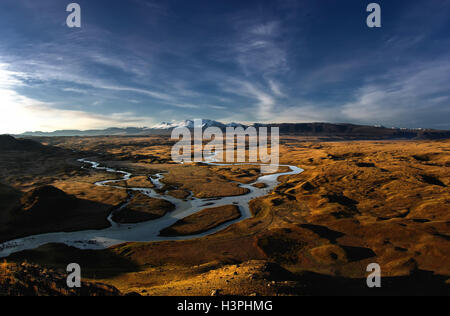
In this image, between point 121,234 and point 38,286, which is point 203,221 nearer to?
Result: point 121,234

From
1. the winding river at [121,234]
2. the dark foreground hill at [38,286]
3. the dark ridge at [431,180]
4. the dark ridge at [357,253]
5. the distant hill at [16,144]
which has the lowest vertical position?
the winding river at [121,234]

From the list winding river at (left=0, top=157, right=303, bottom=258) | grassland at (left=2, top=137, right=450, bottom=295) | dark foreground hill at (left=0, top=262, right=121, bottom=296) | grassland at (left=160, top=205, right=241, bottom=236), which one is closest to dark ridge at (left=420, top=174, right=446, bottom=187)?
grassland at (left=2, top=137, right=450, bottom=295)

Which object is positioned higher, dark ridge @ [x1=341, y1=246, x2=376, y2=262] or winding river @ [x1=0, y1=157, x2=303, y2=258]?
dark ridge @ [x1=341, y1=246, x2=376, y2=262]

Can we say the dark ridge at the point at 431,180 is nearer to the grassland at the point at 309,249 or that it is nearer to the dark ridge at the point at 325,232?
the grassland at the point at 309,249

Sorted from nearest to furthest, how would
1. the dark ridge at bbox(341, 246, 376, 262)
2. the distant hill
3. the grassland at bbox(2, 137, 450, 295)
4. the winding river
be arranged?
the grassland at bbox(2, 137, 450, 295)
the dark ridge at bbox(341, 246, 376, 262)
the winding river
the distant hill

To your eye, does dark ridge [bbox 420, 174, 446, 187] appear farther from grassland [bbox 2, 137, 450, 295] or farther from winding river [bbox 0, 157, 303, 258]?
winding river [bbox 0, 157, 303, 258]

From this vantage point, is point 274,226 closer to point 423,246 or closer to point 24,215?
point 423,246

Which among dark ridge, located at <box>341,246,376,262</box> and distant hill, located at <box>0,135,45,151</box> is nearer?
→ dark ridge, located at <box>341,246,376,262</box>

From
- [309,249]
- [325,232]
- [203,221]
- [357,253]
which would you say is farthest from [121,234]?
[357,253]

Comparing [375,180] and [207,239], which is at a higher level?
[375,180]

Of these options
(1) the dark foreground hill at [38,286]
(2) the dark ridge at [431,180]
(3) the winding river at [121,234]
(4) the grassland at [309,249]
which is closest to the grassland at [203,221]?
(3) the winding river at [121,234]
